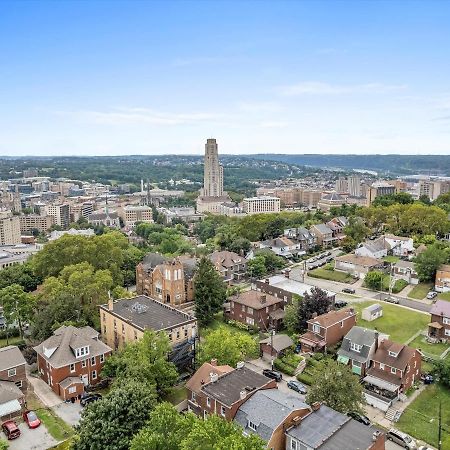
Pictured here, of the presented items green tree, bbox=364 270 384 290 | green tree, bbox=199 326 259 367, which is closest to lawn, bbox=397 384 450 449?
green tree, bbox=199 326 259 367

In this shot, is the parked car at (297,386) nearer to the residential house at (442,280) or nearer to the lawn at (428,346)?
the lawn at (428,346)

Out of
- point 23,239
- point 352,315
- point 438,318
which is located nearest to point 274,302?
point 352,315

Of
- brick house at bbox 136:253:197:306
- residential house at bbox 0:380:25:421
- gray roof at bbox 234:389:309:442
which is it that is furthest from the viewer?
brick house at bbox 136:253:197:306

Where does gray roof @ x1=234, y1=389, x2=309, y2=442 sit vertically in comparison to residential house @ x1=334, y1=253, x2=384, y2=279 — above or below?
above

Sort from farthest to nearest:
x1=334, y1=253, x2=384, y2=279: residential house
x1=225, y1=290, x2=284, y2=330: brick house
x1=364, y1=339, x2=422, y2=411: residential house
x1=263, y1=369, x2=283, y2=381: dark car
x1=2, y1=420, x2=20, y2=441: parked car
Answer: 1. x1=334, y1=253, x2=384, y2=279: residential house
2. x1=225, y1=290, x2=284, y2=330: brick house
3. x1=263, y1=369, x2=283, y2=381: dark car
4. x1=364, y1=339, x2=422, y2=411: residential house
5. x1=2, y1=420, x2=20, y2=441: parked car

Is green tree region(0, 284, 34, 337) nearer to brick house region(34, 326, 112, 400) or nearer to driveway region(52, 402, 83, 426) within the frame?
brick house region(34, 326, 112, 400)

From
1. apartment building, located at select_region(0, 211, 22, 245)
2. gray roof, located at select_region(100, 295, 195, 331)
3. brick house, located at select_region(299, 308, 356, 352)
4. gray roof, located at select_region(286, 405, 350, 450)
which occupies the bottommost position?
apartment building, located at select_region(0, 211, 22, 245)

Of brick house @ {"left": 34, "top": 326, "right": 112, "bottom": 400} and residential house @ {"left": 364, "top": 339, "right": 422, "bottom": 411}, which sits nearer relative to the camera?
residential house @ {"left": 364, "top": 339, "right": 422, "bottom": 411}
